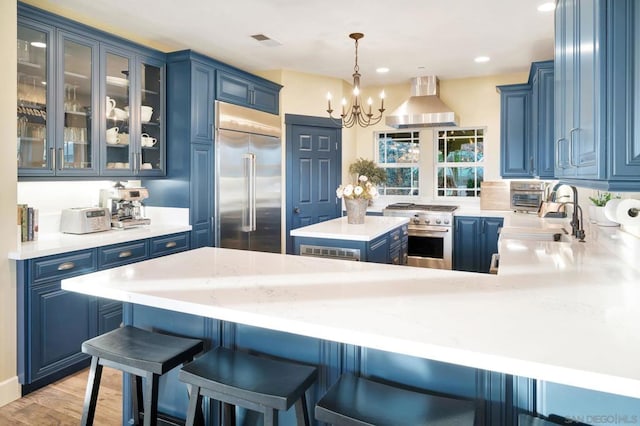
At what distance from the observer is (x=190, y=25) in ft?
12.5

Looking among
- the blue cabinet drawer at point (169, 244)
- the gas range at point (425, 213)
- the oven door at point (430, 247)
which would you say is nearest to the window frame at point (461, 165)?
the gas range at point (425, 213)

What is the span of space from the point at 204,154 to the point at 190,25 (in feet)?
3.72

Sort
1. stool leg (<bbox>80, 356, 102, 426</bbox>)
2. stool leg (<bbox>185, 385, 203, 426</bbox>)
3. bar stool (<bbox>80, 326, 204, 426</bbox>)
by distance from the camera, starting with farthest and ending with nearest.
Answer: stool leg (<bbox>80, 356, 102, 426</bbox>)
bar stool (<bbox>80, 326, 204, 426</bbox>)
stool leg (<bbox>185, 385, 203, 426</bbox>)

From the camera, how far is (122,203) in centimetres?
378

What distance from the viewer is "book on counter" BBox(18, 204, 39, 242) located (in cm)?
297

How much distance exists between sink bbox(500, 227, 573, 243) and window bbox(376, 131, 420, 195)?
2.81m

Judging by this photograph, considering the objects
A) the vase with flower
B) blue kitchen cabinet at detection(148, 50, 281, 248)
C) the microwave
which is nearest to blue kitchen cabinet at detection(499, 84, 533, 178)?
the microwave

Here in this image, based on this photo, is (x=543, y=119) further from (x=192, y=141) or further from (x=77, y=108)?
(x=77, y=108)

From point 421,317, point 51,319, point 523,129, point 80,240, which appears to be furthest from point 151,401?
point 523,129

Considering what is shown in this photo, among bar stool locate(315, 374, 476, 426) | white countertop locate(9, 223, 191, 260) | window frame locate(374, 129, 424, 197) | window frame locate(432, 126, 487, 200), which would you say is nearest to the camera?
bar stool locate(315, 374, 476, 426)

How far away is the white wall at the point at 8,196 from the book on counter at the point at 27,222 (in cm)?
30

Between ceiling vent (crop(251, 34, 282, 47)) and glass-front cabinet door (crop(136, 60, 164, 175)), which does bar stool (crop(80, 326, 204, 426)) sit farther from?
ceiling vent (crop(251, 34, 282, 47))

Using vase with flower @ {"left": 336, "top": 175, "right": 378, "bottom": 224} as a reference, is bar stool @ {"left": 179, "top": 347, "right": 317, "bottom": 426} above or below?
below

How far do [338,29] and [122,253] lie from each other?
8.73 feet
